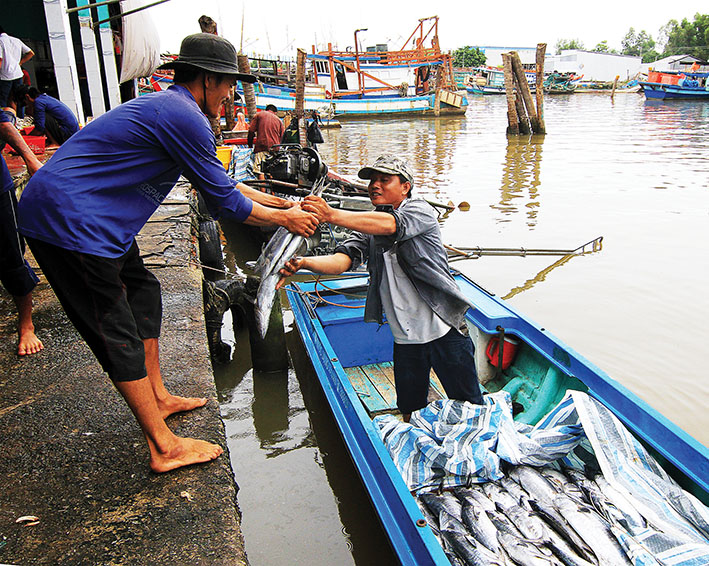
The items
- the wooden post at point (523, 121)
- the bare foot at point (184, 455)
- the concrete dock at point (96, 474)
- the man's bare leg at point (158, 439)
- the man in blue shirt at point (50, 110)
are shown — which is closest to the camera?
the concrete dock at point (96, 474)

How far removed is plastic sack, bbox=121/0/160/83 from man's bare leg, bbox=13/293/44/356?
960 cm

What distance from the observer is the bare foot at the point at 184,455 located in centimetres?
222

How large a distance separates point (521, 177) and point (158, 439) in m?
13.5

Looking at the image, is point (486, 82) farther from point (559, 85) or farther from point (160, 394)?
point (160, 394)

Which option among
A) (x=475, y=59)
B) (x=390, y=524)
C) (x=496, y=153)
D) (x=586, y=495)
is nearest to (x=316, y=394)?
(x=390, y=524)

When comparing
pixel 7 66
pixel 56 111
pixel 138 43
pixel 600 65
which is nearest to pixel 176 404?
pixel 7 66

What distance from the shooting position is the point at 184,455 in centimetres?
229

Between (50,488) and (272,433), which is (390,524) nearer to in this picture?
(50,488)

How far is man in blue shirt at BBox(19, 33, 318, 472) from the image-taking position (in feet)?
6.26

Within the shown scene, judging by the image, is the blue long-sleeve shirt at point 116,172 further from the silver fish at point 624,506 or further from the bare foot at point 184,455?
the silver fish at point 624,506

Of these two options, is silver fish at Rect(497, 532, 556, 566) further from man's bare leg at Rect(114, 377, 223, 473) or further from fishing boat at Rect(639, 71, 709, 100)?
fishing boat at Rect(639, 71, 709, 100)

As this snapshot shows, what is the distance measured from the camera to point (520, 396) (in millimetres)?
3936

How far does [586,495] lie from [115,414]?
2543mm

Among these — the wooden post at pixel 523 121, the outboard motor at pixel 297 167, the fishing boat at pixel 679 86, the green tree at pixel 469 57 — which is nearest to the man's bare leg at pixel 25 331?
the outboard motor at pixel 297 167
